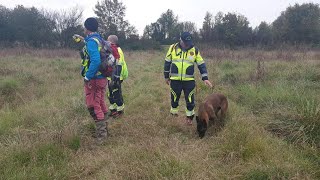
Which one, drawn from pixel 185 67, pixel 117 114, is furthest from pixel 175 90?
pixel 117 114

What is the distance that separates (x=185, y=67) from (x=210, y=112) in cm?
92

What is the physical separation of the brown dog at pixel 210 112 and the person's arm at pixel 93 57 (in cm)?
188

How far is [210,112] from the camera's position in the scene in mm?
4855

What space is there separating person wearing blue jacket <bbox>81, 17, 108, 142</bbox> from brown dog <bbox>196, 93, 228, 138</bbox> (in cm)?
159

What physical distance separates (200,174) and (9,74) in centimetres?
1053

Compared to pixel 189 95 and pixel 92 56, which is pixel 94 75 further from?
pixel 189 95

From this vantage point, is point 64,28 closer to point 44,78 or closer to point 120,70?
point 44,78

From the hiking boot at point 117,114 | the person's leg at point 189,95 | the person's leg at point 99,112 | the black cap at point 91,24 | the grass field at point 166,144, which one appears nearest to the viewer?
the grass field at point 166,144

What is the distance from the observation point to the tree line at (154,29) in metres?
29.0

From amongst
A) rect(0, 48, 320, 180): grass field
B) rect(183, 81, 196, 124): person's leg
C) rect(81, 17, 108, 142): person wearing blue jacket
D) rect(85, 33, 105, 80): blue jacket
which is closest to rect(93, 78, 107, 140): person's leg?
rect(81, 17, 108, 142): person wearing blue jacket

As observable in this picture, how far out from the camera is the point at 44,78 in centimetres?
1070

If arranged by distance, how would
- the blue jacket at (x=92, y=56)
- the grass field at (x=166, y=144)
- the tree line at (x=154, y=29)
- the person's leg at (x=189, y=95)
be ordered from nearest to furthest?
the grass field at (x=166, y=144)
the blue jacket at (x=92, y=56)
the person's leg at (x=189, y=95)
the tree line at (x=154, y=29)

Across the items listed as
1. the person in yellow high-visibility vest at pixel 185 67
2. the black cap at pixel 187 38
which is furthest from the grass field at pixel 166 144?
the black cap at pixel 187 38

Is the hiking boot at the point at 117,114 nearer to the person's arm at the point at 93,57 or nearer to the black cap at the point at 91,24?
the person's arm at the point at 93,57
